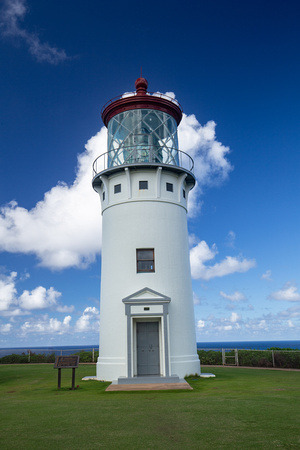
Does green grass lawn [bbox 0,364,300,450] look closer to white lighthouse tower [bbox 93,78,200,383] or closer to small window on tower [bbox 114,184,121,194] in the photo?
white lighthouse tower [bbox 93,78,200,383]

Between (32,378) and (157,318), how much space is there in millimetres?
6912

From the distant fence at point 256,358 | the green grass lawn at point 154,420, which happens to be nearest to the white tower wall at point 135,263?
the green grass lawn at point 154,420

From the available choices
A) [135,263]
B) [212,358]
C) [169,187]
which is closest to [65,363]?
[135,263]

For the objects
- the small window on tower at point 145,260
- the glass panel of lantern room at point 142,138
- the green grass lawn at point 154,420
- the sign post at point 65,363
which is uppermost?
the glass panel of lantern room at point 142,138

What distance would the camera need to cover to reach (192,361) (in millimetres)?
17312

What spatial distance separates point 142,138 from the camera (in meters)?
19.3

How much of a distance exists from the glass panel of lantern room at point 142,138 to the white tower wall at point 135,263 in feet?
2.74

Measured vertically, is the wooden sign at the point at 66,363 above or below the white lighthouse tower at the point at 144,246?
below

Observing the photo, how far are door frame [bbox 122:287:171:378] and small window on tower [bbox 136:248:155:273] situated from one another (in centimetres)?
122

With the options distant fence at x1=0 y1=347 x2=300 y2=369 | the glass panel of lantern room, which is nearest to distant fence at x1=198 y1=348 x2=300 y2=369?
distant fence at x1=0 y1=347 x2=300 y2=369

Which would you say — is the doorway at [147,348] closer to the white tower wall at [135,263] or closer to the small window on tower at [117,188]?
the white tower wall at [135,263]

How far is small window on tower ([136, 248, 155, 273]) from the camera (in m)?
17.8

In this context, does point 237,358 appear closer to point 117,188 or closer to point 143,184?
point 143,184

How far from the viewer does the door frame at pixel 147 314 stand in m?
16.2
